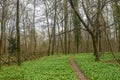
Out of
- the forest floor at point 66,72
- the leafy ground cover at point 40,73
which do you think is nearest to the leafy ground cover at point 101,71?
the forest floor at point 66,72

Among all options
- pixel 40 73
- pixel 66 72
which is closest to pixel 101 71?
pixel 66 72

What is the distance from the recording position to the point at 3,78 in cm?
1558

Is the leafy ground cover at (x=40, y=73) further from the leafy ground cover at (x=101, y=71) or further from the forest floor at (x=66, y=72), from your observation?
the leafy ground cover at (x=101, y=71)

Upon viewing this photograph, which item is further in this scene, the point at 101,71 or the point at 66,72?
the point at 101,71

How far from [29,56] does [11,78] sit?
858 inches

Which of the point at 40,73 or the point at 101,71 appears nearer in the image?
the point at 40,73

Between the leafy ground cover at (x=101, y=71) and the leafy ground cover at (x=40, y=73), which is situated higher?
the leafy ground cover at (x=101, y=71)

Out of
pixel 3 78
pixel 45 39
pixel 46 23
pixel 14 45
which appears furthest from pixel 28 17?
pixel 3 78

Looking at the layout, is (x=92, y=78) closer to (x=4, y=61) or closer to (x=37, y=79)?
(x=37, y=79)

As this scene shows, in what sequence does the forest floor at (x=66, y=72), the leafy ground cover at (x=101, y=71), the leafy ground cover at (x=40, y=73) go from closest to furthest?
the leafy ground cover at (x=101, y=71) → the forest floor at (x=66, y=72) → the leafy ground cover at (x=40, y=73)

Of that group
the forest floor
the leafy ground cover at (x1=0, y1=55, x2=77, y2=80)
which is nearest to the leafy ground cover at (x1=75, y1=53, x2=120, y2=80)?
the forest floor

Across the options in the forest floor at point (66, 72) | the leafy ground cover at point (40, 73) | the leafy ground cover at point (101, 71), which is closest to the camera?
the leafy ground cover at point (101, 71)

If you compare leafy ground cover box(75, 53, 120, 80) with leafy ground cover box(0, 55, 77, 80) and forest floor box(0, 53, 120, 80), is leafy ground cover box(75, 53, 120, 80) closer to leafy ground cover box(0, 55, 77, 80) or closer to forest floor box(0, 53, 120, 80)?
forest floor box(0, 53, 120, 80)

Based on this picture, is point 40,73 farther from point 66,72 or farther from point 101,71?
point 101,71
